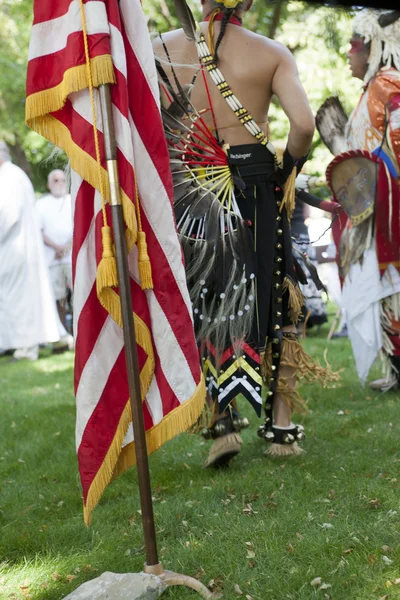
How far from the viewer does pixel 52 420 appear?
6.07 metres

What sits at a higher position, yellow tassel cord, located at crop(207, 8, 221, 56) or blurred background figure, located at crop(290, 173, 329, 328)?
yellow tassel cord, located at crop(207, 8, 221, 56)

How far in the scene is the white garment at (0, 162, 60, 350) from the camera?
9930mm

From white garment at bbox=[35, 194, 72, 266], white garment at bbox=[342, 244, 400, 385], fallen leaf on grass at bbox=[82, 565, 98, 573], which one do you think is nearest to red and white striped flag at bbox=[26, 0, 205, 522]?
fallen leaf on grass at bbox=[82, 565, 98, 573]

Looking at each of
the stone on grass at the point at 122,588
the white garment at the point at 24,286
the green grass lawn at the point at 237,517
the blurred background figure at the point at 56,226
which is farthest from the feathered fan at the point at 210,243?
the blurred background figure at the point at 56,226

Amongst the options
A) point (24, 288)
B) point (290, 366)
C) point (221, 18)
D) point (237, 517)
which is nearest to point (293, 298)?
point (290, 366)

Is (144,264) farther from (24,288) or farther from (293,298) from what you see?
(24,288)

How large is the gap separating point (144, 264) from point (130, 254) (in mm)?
117

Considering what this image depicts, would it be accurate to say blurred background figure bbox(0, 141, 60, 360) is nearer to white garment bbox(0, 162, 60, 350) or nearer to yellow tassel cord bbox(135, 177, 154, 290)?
white garment bbox(0, 162, 60, 350)

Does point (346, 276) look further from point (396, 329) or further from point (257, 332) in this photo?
point (257, 332)

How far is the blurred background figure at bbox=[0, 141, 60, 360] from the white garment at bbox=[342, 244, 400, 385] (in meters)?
4.76

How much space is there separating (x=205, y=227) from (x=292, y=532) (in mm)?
1544

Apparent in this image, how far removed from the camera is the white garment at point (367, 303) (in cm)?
582

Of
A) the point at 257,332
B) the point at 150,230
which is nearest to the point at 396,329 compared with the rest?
the point at 257,332

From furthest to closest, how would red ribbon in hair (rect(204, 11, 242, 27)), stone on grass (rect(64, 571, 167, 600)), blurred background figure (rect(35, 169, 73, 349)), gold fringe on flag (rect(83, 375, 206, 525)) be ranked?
blurred background figure (rect(35, 169, 73, 349))
red ribbon in hair (rect(204, 11, 242, 27))
gold fringe on flag (rect(83, 375, 206, 525))
stone on grass (rect(64, 571, 167, 600))
